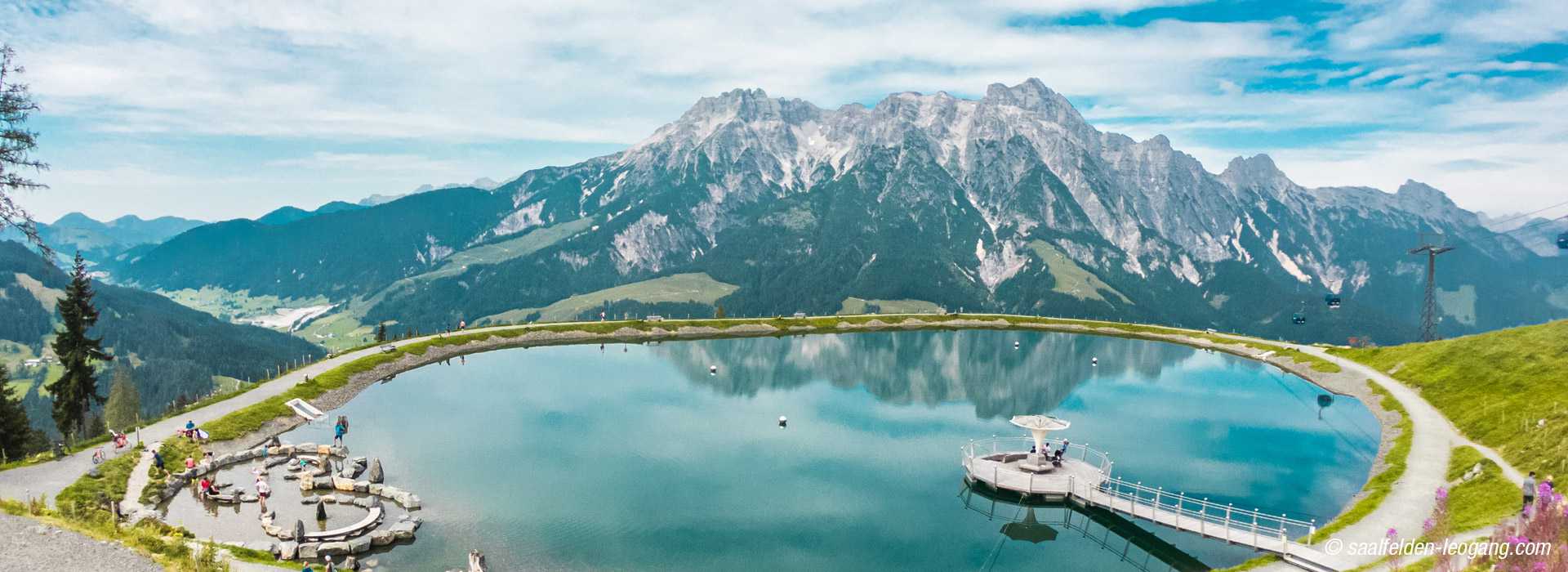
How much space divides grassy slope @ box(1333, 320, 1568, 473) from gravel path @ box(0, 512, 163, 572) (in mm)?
76592

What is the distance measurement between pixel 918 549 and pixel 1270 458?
141ft

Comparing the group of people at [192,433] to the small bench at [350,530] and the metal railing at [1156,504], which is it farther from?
the metal railing at [1156,504]

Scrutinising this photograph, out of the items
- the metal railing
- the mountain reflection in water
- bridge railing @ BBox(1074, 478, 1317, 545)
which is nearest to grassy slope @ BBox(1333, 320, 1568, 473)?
bridge railing @ BBox(1074, 478, 1317, 545)

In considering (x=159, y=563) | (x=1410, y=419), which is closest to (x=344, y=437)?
(x=159, y=563)

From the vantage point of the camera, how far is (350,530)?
47.9 meters

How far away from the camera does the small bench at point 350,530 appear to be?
4656 centimetres

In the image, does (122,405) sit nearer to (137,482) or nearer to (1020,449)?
(137,482)

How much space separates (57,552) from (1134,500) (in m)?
62.0

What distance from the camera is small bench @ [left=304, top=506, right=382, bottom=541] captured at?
46562 millimetres

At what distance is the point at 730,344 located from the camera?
154 meters

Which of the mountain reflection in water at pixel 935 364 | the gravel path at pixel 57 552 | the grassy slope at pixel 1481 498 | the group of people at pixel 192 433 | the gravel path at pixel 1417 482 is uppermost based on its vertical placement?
the gravel path at pixel 57 552

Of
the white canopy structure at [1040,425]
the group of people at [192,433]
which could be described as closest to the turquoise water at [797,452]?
the white canopy structure at [1040,425]

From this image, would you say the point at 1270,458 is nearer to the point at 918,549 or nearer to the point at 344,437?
the point at 918,549

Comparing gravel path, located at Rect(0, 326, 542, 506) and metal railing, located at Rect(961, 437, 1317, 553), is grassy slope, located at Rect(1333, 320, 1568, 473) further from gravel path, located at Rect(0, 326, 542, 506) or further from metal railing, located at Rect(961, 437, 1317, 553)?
A: gravel path, located at Rect(0, 326, 542, 506)
